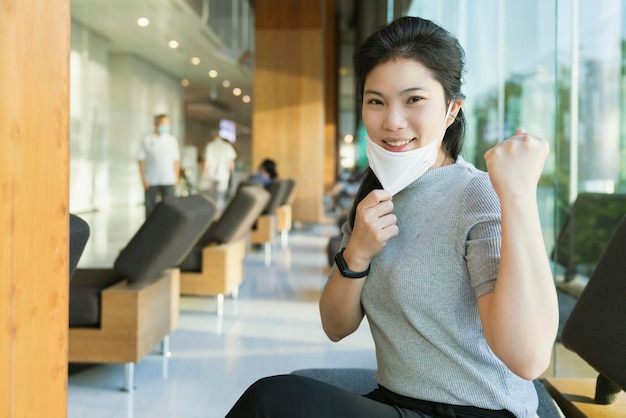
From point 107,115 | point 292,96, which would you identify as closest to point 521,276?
point 292,96

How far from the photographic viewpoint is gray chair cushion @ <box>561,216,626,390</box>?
1677 mm

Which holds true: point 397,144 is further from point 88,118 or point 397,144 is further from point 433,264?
point 88,118

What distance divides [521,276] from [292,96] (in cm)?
1270

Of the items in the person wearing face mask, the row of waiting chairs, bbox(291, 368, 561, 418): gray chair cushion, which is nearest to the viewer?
bbox(291, 368, 561, 418): gray chair cushion

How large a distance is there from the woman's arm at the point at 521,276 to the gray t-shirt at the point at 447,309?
0.08m

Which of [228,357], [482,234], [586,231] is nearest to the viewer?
[482,234]

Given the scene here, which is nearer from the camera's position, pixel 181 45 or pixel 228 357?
pixel 228 357

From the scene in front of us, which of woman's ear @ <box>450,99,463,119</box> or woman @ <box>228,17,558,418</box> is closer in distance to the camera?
woman @ <box>228,17,558,418</box>

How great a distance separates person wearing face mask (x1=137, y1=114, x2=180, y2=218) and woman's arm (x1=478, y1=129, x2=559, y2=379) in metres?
8.26

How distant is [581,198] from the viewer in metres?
3.32

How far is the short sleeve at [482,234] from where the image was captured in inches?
47.4

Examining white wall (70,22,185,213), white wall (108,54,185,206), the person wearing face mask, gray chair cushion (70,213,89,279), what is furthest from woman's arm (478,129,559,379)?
white wall (108,54,185,206)

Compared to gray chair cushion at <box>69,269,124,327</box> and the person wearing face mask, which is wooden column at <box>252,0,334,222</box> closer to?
the person wearing face mask

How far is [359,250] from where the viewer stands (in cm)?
138
